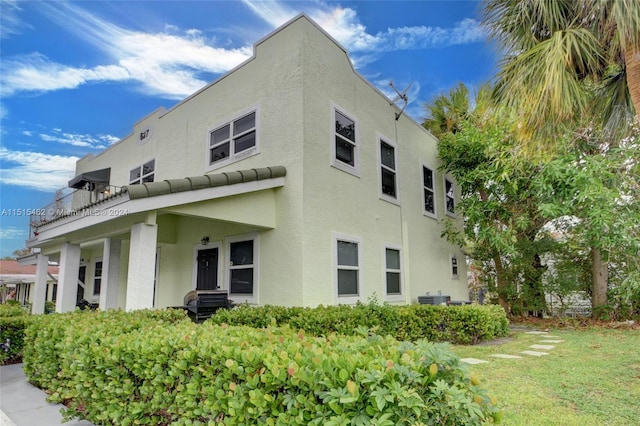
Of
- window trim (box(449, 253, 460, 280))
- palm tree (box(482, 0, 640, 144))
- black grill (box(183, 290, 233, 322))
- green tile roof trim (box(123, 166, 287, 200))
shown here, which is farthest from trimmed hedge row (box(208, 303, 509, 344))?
palm tree (box(482, 0, 640, 144))

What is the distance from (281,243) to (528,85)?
5375mm

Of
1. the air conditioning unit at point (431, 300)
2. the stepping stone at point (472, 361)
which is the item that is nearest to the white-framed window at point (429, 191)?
the air conditioning unit at point (431, 300)

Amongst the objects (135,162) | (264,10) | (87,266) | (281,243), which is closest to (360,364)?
(281,243)

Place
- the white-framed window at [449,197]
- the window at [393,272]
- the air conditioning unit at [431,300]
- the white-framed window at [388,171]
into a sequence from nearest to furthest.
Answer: the window at [393,272]
the white-framed window at [388,171]
the air conditioning unit at [431,300]
the white-framed window at [449,197]

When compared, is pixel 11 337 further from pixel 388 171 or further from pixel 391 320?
pixel 388 171

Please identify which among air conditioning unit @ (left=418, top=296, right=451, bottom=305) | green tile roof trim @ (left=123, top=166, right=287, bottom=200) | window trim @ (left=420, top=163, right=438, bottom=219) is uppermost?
window trim @ (left=420, top=163, right=438, bottom=219)

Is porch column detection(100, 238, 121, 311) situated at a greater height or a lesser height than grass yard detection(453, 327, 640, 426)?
greater

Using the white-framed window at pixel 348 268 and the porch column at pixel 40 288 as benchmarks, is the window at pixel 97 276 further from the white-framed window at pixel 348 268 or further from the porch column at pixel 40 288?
the white-framed window at pixel 348 268

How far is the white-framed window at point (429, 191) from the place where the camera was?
13048 mm

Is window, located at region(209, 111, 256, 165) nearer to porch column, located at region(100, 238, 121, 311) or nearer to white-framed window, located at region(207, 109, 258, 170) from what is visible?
white-framed window, located at region(207, 109, 258, 170)

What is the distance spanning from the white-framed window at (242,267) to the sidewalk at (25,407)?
13.7 feet

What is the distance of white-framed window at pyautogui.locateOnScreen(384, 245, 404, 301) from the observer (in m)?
10.4

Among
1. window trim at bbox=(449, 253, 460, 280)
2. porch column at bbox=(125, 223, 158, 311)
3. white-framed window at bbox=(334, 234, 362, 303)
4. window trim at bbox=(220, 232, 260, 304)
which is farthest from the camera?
window trim at bbox=(449, 253, 460, 280)

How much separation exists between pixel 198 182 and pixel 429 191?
29.0 feet
